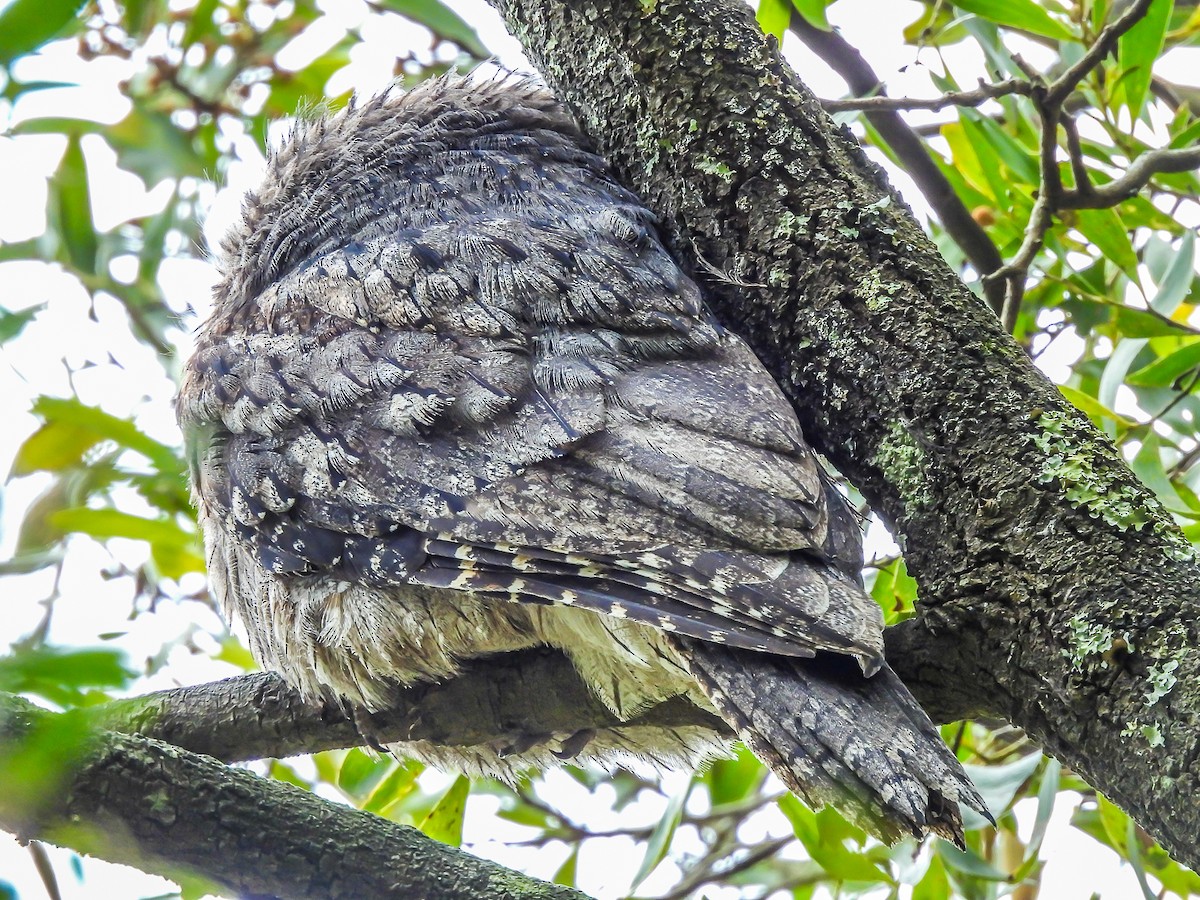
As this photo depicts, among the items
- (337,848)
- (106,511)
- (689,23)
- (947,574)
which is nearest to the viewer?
(106,511)

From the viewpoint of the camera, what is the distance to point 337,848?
→ 1818 mm

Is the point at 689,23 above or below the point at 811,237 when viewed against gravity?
above

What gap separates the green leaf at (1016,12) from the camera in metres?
2.52

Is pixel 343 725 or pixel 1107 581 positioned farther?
pixel 343 725

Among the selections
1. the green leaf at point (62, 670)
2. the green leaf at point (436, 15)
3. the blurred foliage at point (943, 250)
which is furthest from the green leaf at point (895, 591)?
the green leaf at point (62, 670)

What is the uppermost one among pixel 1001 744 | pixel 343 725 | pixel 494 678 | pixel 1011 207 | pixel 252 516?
pixel 1011 207

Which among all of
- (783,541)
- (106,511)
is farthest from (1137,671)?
(106,511)

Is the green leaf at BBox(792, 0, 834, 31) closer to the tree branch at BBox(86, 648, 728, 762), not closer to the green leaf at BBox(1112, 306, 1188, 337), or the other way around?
the green leaf at BBox(1112, 306, 1188, 337)

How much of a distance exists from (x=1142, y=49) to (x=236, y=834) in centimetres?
239

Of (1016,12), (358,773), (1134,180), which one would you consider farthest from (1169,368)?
(358,773)

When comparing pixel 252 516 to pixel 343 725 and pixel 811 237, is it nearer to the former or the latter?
pixel 343 725

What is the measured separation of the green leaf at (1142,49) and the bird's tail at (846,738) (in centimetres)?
158

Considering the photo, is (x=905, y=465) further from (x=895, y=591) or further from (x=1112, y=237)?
(x=1112, y=237)

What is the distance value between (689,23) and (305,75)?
63.5 inches
